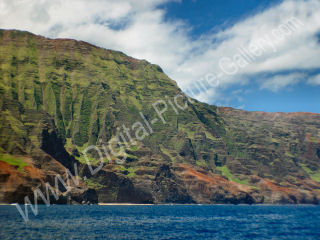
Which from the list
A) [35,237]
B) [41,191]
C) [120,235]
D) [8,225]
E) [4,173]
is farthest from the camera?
Result: [41,191]

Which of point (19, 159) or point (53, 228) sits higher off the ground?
point (19, 159)

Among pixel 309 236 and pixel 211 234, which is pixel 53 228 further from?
pixel 309 236

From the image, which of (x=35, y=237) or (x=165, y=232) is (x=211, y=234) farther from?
(x=35, y=237)

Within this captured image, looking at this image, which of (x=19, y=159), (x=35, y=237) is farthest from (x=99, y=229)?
(x=19, y=159)

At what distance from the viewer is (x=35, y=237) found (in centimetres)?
6669

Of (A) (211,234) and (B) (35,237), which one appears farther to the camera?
(A) (211,234)

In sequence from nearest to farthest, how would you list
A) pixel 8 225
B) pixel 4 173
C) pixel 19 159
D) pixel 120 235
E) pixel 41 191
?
pixel 120 235
pixel 8 225
pixel 4 173
pixel 41 191
pixel 19 159

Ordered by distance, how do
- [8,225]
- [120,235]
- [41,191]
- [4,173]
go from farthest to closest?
1. [41,191]
2. [4,173]
3. [8,225]
4. [120,235]

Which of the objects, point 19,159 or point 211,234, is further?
point 19,159

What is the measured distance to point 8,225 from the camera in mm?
80875

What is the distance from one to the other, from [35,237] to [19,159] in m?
143

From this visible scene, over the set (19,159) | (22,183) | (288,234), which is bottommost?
(288,234)

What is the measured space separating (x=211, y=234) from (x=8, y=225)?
4344 cm

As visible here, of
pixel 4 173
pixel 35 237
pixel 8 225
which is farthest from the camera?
pixel 4 173
